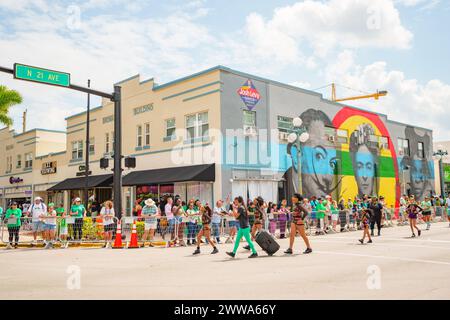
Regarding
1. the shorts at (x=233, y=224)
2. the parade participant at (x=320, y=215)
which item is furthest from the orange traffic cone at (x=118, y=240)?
the parade participant at (x=320, y=215)

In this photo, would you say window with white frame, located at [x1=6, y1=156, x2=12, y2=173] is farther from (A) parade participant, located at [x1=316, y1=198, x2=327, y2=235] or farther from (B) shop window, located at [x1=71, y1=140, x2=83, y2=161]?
(A) parade participant, located at [x1=316, y1=198, x2=327, y2=235]

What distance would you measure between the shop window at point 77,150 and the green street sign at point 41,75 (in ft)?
57.8

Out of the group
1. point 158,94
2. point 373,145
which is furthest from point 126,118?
point 373,145

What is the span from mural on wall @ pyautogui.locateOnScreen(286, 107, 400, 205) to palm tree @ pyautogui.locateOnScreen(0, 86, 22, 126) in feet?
62.3

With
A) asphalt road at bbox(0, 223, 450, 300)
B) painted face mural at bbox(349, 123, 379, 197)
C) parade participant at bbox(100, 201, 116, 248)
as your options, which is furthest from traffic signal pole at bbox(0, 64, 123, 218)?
painted face mural at bbox(349, 123, 379, 197)

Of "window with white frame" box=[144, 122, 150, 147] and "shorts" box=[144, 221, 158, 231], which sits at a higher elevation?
"window with white frame" box=[144, 122, 150, 147]

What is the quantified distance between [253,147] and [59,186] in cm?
1592

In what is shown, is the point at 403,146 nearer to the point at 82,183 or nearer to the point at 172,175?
the point at 172,175

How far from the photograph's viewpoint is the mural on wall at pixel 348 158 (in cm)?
2730

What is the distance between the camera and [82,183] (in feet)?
96.2

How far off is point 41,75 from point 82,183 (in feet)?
50.2

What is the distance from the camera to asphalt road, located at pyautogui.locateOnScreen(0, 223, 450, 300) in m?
Answer: 6.91
